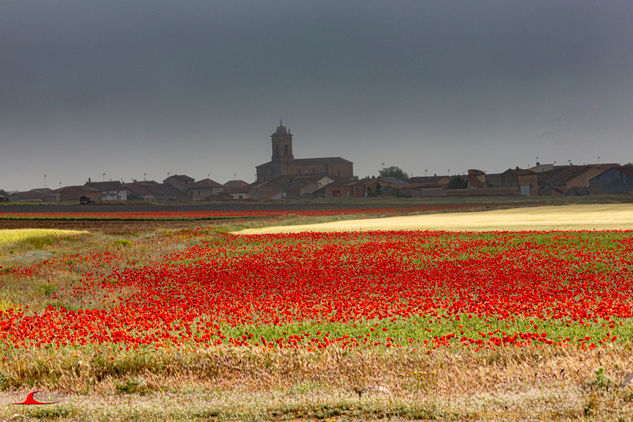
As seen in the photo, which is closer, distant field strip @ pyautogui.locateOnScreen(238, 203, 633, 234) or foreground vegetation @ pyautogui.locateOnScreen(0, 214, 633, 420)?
foreground vegetation @ pyautogui.locateOnScreen(0, 214, 633, 420)

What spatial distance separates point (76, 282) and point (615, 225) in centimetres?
3499

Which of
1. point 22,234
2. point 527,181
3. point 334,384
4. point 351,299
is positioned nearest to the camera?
point 334,384

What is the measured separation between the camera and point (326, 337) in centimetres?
1271

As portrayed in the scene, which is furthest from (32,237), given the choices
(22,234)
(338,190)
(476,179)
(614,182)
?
(338,190)

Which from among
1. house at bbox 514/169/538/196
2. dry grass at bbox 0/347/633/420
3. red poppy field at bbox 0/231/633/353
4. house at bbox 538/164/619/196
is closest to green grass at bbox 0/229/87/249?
red poppy field at bbox 0/231/633/353

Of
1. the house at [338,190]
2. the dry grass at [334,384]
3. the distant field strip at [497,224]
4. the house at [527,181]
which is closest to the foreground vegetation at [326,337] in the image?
the dry grass at [334,384]

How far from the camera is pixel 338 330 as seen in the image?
1394cm

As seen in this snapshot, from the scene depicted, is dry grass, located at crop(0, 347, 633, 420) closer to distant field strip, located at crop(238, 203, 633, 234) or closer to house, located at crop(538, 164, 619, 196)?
distant field strip, located at crop(238, 203, 633, 234)

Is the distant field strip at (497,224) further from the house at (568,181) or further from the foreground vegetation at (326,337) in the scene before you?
the house at (568,181)

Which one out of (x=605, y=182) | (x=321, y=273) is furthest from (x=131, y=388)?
(x=605, y=182)

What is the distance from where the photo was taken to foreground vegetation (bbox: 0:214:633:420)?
873 centimetres

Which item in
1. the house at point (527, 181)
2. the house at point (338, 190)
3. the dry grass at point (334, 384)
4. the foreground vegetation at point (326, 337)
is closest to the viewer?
the dry grass at point (334, 384)

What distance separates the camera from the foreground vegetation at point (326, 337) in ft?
28.6

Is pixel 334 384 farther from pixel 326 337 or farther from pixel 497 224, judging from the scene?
pixel 497 224
